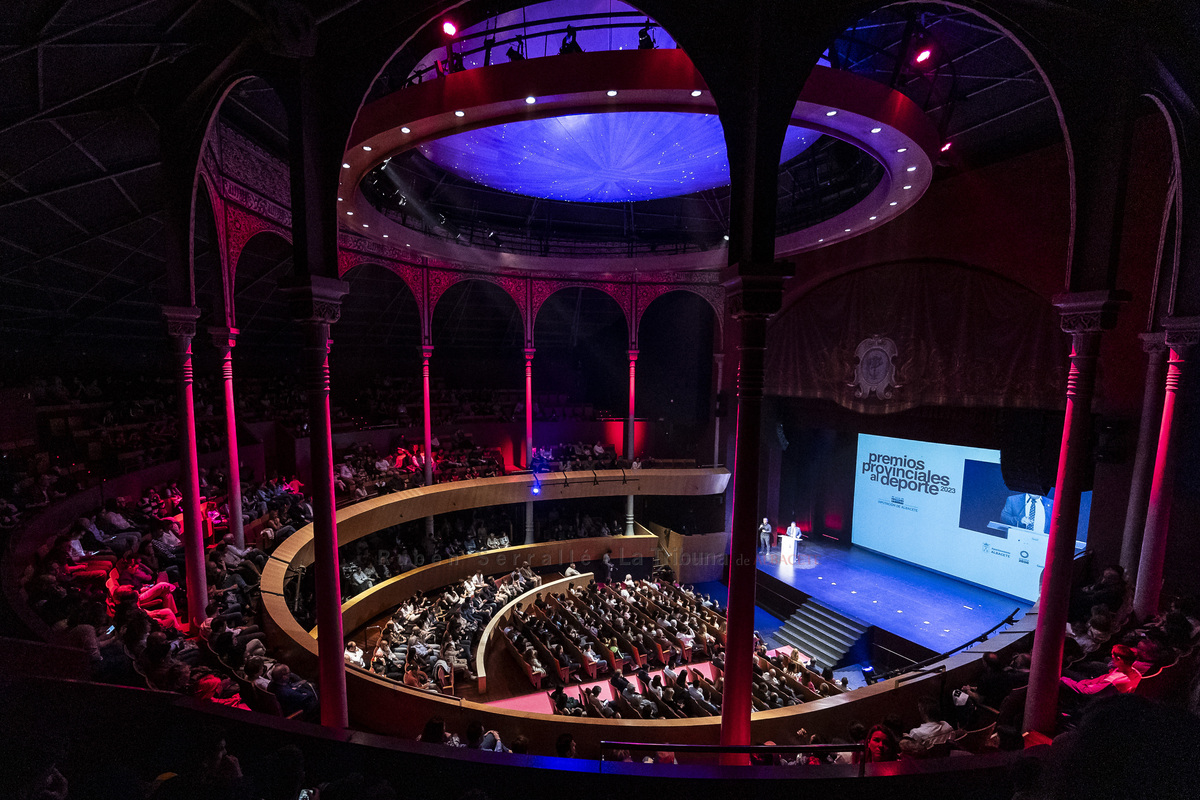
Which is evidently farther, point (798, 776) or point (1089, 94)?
point (1089, 94)

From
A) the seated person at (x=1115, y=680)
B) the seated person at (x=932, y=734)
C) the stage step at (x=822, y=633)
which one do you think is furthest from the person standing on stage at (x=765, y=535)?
the seated person at (x=932, y=734)

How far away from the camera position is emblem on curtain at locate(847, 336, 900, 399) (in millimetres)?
10656

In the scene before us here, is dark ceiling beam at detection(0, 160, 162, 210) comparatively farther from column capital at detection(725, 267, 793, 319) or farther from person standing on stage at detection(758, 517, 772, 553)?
person standing on stage at detection(758, 517, 772, 553)

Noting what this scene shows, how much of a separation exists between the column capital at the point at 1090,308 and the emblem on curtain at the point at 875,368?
6838 mm

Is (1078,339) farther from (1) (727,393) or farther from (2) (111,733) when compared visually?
(1) (727,393)

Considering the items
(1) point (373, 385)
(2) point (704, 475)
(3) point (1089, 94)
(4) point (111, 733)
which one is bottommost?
(2) point (704, 475)

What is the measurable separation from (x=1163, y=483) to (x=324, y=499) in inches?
359

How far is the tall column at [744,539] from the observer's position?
364 cm

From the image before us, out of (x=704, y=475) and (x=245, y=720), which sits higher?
(x=245, y=720)

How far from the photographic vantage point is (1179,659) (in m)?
5.10

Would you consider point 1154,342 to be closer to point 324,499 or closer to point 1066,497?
point 1066,497

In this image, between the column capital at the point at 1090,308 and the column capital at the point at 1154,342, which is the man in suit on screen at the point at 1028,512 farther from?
the column capital at the point at 1090,308

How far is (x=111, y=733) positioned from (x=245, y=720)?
0.93 m

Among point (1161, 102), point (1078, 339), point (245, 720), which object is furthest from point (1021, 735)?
point (245, 720)
